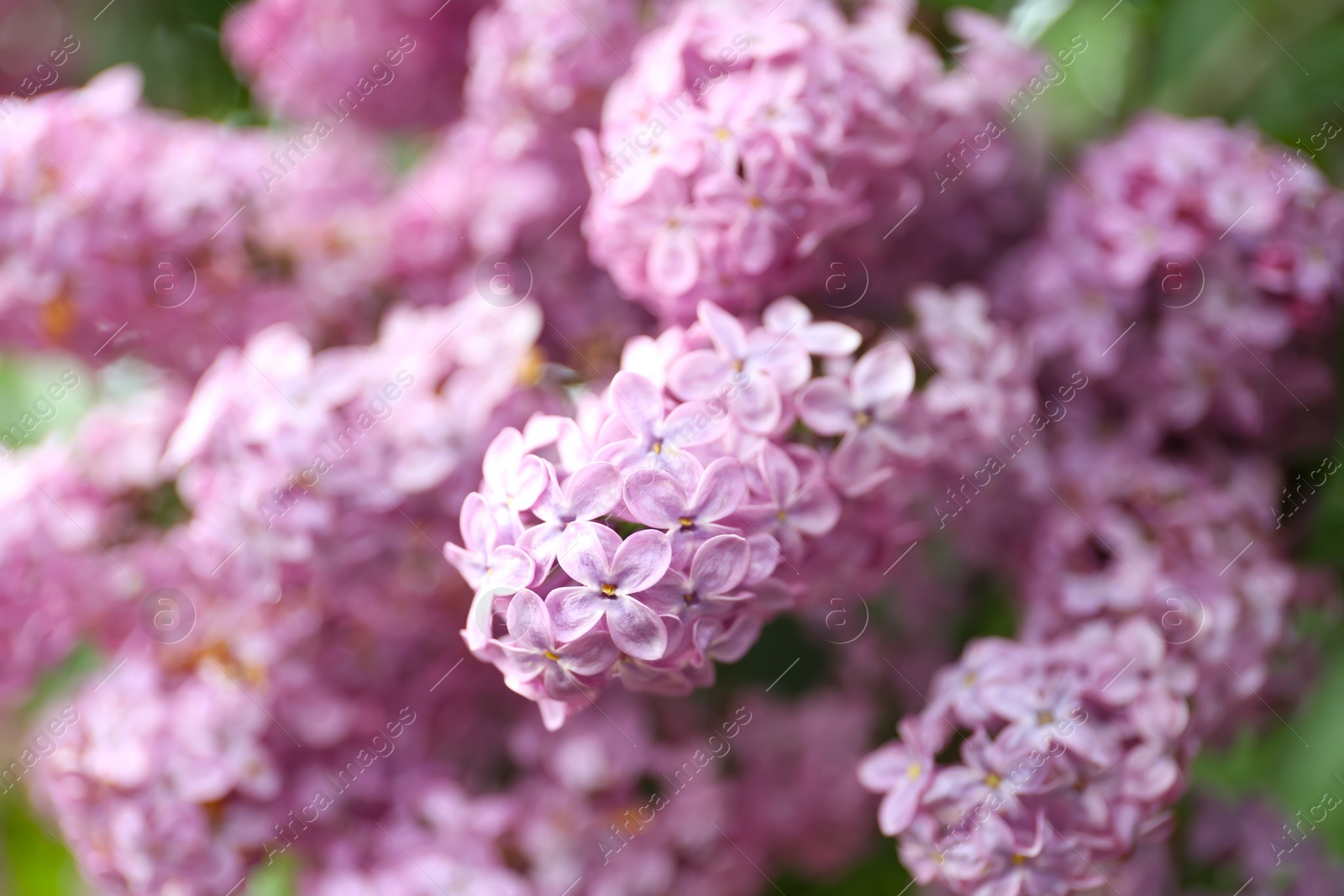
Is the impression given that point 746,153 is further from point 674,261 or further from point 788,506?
point 788,506

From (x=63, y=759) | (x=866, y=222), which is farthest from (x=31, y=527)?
(x=866, y=222)

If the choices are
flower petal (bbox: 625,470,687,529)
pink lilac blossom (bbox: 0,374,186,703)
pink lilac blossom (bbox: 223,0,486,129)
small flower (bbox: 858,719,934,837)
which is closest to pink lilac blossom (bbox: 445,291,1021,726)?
flower petal (bbox: 625,470,687,529)

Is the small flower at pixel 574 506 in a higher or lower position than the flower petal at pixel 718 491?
higher

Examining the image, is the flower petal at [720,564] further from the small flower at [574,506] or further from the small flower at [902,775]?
the small flower at [902,775]

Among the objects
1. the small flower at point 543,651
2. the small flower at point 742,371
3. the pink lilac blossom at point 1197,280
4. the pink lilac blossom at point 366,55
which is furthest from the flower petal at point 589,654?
the pink lilac blossom at point 366,55

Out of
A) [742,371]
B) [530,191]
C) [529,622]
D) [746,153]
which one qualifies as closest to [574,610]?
[529,622]

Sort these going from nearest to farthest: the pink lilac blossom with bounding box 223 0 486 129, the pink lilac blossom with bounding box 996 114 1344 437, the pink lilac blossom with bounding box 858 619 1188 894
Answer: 1. the pink lilac blossom with bounding box 858 619 1188 894
2. the pink lilac blossom with bounding box 996 114 1344 437
3. the pink lilac blossom with bounding box 223 0 486 129

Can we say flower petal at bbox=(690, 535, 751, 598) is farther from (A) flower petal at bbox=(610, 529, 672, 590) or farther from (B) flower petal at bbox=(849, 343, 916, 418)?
(B) flower petal at bbox=(849, 343, 916, 418)

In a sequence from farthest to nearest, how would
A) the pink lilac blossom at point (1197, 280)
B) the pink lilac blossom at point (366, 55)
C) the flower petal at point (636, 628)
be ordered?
the pink lilac blossom at point (366, 55) < the pink lilac blossom at point (1197, 280) < the flower petal at point (636, 628)

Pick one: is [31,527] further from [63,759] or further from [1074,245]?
[1074,245]
